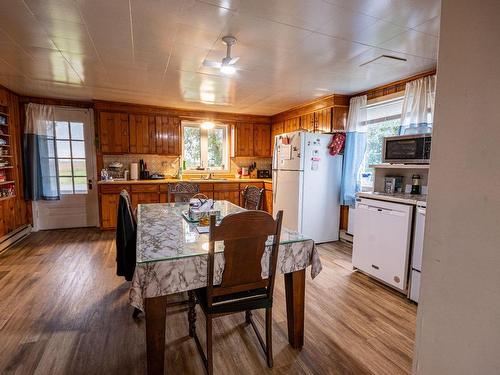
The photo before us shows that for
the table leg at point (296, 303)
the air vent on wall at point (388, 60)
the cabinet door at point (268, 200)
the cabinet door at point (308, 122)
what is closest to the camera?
the table leg at point (296, 303)

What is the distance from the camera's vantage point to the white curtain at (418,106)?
304 centimetres

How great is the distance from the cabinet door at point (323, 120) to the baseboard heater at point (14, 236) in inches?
196

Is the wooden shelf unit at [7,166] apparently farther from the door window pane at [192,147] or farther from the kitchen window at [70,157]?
the door window pane at [192,147]

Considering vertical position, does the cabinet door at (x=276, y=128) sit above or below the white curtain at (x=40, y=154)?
above

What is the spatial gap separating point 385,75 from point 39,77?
14.4 ft

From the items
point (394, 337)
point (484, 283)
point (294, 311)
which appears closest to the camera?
point (484, 283)

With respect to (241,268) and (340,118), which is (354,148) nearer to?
(340,118)

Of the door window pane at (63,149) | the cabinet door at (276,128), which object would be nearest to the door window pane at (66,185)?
the door window pane at (63,149)

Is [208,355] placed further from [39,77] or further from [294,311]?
[39,77]

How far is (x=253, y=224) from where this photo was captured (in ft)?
4.82

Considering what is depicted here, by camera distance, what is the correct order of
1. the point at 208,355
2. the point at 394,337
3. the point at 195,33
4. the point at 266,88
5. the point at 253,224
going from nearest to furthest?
the point at 253,224, the point at 208,355, the point at 394,337, the point at 195,33, the point at 266,88

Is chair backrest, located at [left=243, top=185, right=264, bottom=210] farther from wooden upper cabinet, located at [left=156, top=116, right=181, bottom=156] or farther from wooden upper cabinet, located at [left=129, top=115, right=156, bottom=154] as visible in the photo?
wooden upper cabinet, located at [left=129, top=115, right=156, bottom=154]

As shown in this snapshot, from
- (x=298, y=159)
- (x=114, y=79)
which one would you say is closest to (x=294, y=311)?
(x=298, y=159)

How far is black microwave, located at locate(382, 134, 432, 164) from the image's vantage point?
2.77 metres
